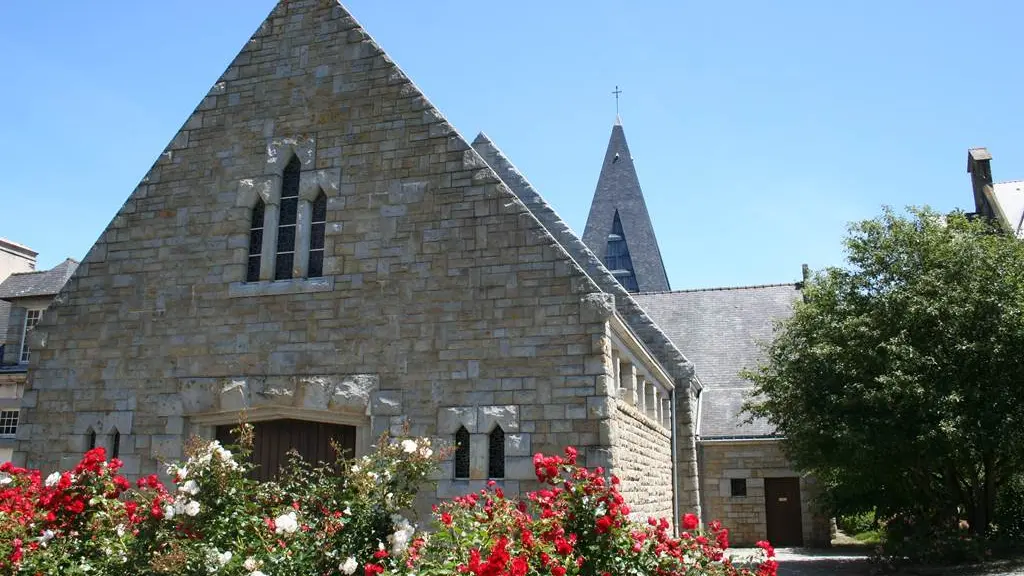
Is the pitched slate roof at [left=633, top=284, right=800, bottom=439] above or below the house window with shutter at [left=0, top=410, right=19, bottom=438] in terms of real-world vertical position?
above

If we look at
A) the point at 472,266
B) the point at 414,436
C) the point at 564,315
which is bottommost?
the point at 414,436

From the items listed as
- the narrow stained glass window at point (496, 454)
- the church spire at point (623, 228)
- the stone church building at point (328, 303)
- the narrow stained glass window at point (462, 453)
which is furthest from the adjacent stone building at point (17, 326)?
the church spire at point (623, 228)

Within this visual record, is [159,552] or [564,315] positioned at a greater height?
[564,315]

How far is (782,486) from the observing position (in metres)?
18.1

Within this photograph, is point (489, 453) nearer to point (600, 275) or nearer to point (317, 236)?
point (317, 236)

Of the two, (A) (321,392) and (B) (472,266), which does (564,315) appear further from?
(A) (321,392)

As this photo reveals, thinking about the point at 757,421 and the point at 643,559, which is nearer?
the point at 643,559

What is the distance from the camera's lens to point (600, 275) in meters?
14.8

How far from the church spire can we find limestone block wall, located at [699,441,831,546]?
19.3 metres

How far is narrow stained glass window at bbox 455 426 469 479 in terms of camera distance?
29.0ft

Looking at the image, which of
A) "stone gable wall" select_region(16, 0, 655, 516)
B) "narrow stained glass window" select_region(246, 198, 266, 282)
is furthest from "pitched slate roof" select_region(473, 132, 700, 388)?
"narrow stained glass window" select_region(246, 198, 266, 282)

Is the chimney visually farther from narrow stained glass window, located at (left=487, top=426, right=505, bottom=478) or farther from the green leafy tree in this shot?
narrow stained glass window, located at (left=487, top=426, right=505, bottom=478)

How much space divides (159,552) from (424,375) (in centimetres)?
380

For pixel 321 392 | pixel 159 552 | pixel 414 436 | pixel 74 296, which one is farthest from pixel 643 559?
pixel 74 296
